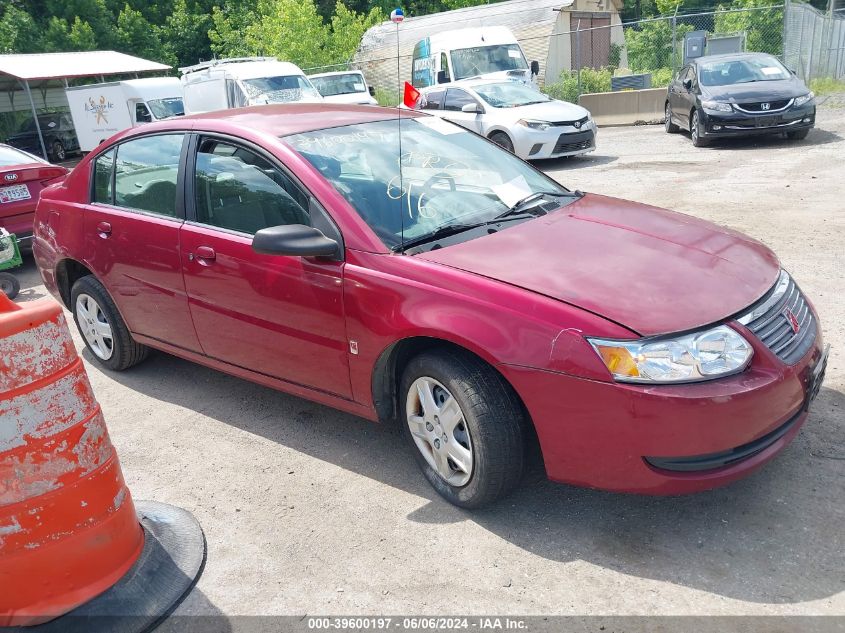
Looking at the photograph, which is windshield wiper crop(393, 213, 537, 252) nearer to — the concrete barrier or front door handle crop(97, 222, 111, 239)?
front door handle crop(97, 222, 111, 239)

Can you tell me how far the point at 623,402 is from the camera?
8.94 feet

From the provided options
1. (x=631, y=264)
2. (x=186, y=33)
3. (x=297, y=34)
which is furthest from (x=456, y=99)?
(x=186, y=33)

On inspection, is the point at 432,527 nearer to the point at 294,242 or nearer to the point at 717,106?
the point at 294,242

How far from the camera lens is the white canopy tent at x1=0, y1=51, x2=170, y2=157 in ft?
70.6

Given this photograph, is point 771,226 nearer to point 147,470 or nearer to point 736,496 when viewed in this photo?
point 736,496

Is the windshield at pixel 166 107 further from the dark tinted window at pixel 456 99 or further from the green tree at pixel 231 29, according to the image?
the green tree at pixel 231 29

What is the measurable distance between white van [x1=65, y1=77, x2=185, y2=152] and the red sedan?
1264 centimetres

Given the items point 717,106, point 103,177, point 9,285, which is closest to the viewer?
point 103,177

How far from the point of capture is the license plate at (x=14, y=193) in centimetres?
820

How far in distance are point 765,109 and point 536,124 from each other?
3585mm

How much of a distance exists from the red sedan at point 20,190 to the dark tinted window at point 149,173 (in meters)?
4.28

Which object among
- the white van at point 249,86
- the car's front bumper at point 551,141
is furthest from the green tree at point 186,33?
the car's front bumper at point 551,141

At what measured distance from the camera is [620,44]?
32.4 meters

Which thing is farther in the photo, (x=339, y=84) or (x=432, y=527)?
(x=339, y=84)
